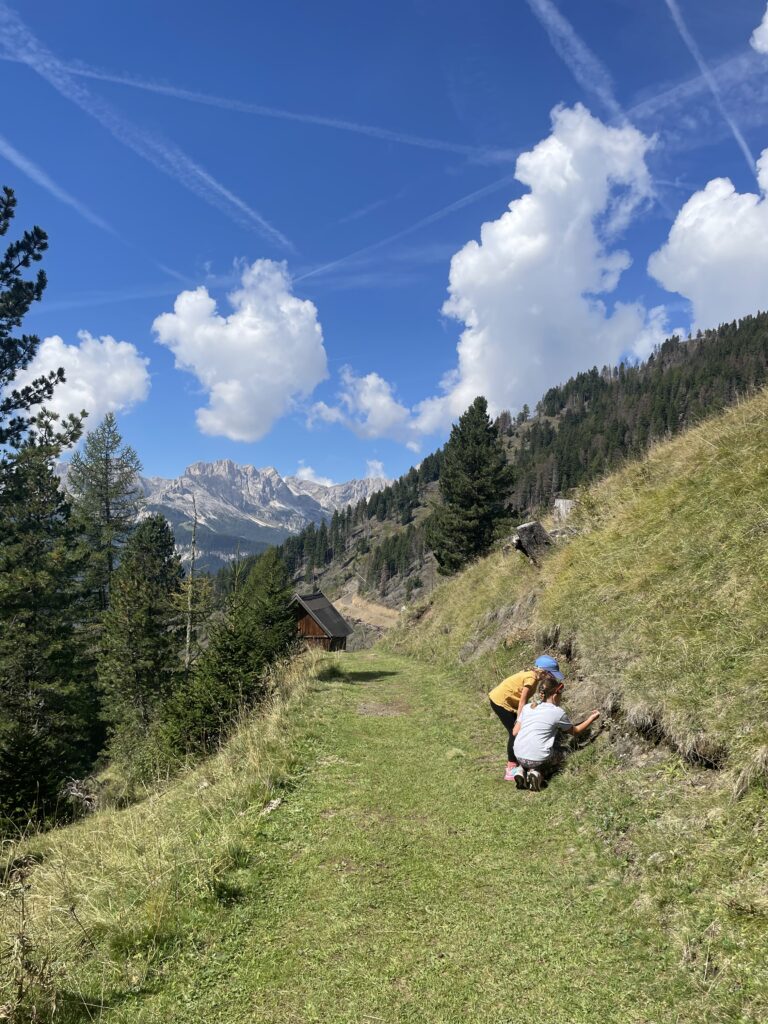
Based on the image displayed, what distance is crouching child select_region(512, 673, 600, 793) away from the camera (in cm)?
682

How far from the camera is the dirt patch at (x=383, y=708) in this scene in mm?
12143

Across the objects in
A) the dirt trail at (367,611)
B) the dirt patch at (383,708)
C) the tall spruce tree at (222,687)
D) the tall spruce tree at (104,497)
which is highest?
the tall spruce tree at (104,497)

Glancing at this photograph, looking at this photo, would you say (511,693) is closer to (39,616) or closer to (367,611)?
(39,616)

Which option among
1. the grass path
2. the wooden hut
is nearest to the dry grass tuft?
the grass path

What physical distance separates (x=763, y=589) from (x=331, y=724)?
8143mm

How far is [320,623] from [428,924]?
139 ft

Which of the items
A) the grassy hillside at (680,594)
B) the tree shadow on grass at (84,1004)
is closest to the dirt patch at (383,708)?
the grassy hillside at (680,594)

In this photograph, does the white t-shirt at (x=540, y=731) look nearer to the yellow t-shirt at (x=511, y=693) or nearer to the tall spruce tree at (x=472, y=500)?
the yellow t-shirt at (x=511, y=693)

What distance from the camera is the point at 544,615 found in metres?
11.2

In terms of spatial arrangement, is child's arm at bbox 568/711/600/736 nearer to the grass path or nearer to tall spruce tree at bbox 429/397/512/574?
the grass path

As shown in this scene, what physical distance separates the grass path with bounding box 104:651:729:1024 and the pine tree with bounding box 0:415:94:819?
15.6m

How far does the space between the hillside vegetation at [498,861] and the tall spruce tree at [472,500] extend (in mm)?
27525

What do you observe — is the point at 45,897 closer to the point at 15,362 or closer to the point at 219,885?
the point at 219,885

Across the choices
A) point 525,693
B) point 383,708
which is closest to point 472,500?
point 383,708
